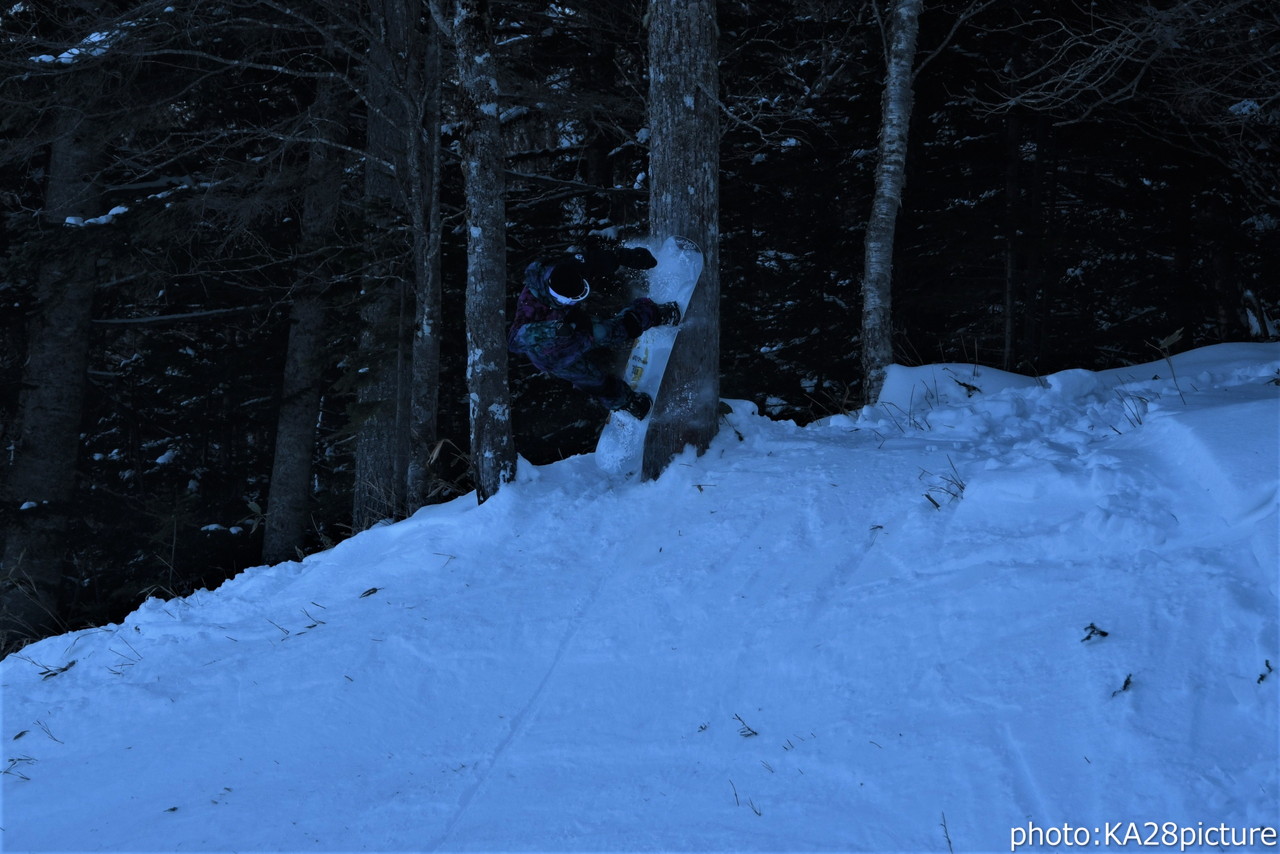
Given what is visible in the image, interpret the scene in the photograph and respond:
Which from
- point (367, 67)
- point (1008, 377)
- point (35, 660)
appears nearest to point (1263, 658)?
point (1008, 377)

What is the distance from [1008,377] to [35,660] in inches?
295

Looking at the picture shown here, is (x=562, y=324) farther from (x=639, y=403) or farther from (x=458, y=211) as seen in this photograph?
(x=458, y=211)

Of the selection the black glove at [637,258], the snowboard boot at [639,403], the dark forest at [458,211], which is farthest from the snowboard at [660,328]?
the dark forest at [458,211]

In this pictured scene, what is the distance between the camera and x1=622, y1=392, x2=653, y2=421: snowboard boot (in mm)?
6301

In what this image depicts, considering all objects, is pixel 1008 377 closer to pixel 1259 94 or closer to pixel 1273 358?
pixel 1273 358

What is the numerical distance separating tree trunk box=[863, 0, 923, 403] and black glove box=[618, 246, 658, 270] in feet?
10.4

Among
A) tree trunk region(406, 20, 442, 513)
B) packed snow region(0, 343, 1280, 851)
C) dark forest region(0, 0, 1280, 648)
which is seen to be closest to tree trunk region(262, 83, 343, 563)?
dark forest region(0, 0, 1280, 648)

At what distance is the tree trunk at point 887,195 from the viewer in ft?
27.5

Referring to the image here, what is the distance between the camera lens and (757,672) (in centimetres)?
400

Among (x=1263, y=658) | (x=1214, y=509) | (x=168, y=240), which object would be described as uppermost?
(x=168, y=240)

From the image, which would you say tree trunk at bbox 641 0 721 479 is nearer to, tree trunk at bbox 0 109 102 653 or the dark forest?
the dark forest

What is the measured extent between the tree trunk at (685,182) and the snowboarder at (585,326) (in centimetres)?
24

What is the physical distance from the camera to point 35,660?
17.6 feet

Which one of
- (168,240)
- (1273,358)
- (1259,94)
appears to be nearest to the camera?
(1273,358)
